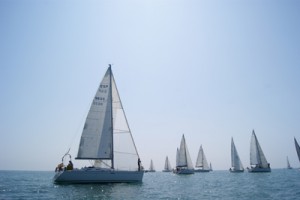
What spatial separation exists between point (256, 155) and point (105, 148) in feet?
192

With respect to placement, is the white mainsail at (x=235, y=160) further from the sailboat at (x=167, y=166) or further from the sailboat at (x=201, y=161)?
the sailboat at (x=167, y=166)

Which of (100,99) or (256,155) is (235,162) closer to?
(256,155)

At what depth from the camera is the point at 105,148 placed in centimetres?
3534

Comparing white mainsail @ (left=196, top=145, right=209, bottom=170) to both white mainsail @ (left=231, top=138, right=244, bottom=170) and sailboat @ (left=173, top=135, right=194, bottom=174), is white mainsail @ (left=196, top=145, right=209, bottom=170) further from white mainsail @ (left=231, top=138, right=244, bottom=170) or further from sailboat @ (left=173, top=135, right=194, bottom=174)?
sailboat @ (left=173, top=135, right=194, bottom=174)

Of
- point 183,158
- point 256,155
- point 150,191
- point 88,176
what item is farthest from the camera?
point 256,155

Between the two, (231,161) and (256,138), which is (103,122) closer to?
(256,138)

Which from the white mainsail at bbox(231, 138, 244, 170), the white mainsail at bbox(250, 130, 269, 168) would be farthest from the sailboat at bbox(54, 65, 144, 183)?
the white mainsail at bbox(231, 138, 244, 170)

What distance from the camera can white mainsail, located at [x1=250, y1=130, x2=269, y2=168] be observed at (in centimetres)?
8162

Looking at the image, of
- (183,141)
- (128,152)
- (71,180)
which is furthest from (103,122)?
(183,141)

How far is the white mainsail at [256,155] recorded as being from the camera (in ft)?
268

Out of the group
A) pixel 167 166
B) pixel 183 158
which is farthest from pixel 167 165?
pixel 183 158

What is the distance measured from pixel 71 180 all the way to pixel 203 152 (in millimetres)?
77798

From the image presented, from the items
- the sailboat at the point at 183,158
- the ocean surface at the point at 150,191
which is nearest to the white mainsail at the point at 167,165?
the sailboat at the point at 183,158

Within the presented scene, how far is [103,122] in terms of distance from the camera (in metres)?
36.0
